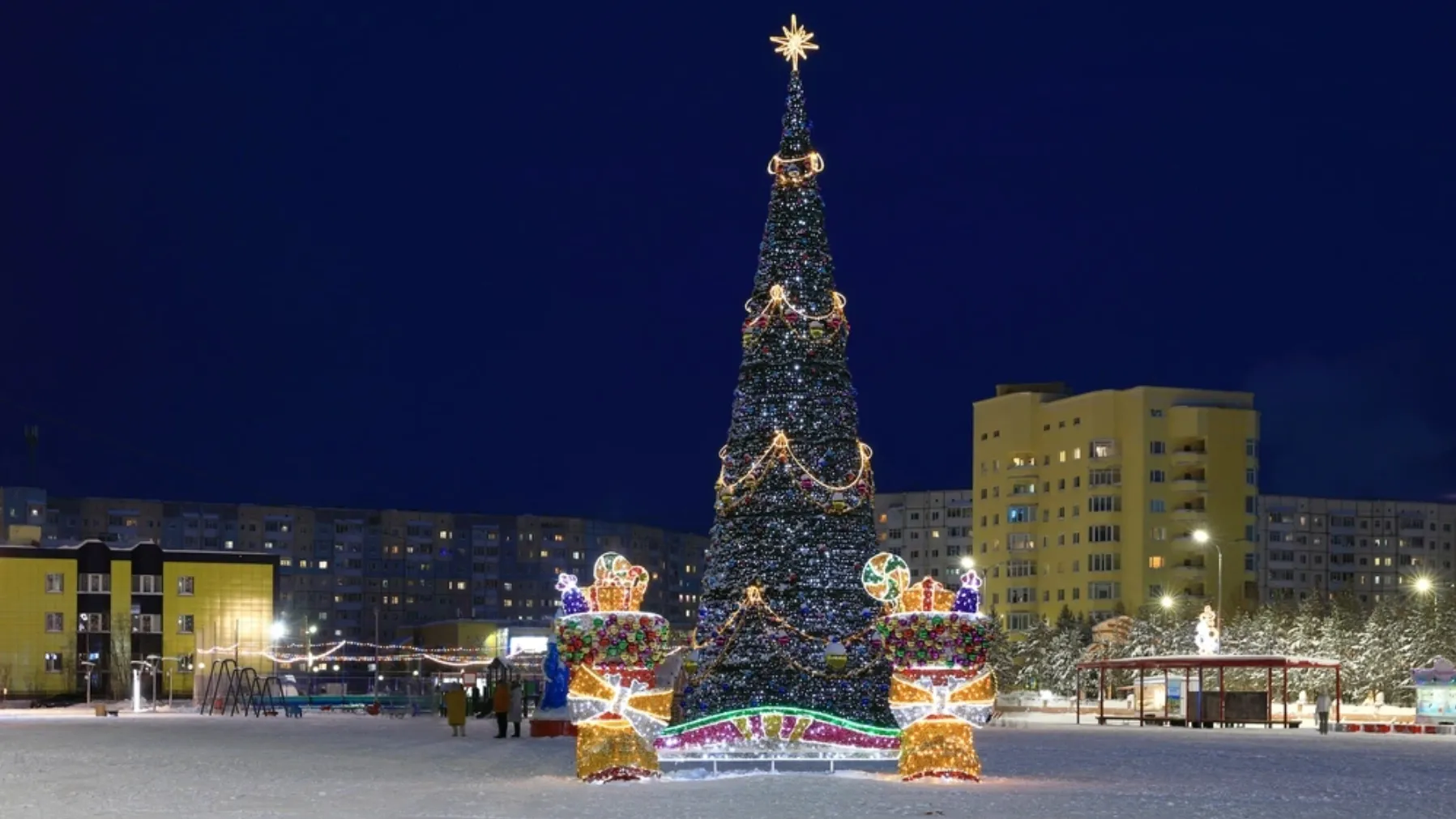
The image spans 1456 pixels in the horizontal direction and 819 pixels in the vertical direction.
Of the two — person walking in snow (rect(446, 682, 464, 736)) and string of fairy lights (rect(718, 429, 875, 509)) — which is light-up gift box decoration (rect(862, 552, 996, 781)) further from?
person walking in snow (rect(446, 682, 464, 736))

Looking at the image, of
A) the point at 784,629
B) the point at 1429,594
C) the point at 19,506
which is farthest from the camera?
the point at 19,506

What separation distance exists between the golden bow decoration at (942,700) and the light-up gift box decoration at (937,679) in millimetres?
10

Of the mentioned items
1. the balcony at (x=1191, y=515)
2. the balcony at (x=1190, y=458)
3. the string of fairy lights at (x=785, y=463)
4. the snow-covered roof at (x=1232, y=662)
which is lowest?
the snow-covered roof at (x=1232, y=662)

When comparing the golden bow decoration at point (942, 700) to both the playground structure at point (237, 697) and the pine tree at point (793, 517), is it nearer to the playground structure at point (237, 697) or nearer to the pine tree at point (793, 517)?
the pine tree at point (793, 517)

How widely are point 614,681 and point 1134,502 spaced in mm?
85570

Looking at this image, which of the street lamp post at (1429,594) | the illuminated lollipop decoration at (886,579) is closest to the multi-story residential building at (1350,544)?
the street lamp post at (1429,594)

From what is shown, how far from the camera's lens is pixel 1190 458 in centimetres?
10456

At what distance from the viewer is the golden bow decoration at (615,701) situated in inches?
945

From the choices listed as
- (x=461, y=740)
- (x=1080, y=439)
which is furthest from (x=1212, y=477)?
(x=461, y=740)

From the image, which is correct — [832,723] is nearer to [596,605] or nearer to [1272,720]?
[596,605]

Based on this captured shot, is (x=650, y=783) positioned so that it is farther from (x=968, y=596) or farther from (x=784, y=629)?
(x=784, y=629)

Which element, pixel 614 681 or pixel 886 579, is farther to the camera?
pixel 886 579

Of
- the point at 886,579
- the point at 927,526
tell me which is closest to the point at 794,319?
the point at 886,579

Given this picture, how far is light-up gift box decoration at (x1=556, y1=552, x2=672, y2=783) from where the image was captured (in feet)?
78.0
